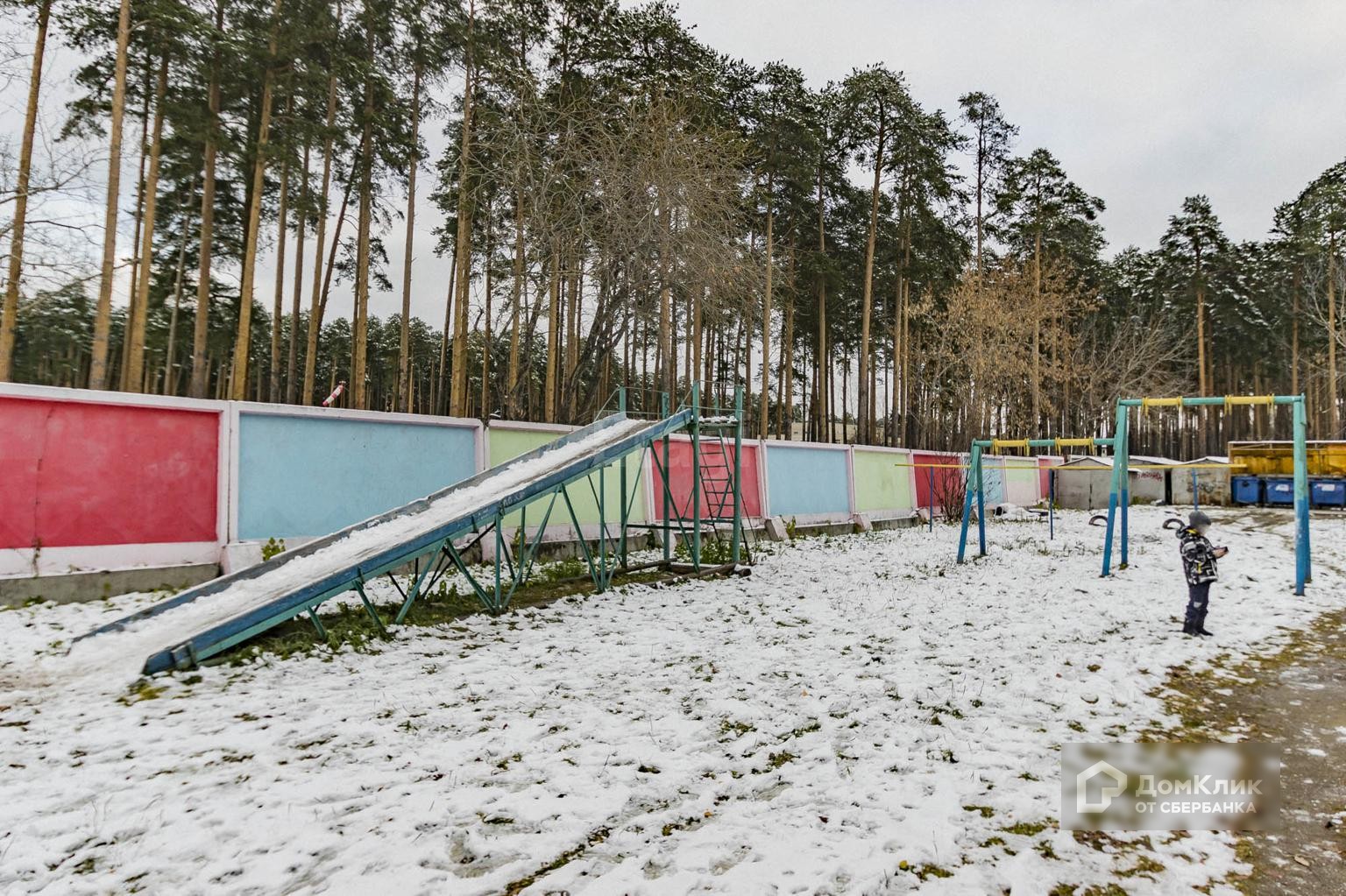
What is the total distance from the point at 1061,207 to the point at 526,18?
26844mm

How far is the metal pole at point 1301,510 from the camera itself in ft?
26.9

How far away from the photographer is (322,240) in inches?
737

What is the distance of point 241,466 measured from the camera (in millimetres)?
7723

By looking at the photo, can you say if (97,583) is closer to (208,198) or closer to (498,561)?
(498,561)

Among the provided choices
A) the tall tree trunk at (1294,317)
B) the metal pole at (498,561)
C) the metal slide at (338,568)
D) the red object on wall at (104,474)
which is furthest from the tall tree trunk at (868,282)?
the tall tree trunk at (1294,317)

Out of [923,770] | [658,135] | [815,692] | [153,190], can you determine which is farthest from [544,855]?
[153,190]

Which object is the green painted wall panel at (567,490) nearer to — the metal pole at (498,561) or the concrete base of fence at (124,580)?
the concrete base of fence at (124,580)

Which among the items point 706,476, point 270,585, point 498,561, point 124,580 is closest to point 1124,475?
point 706,476

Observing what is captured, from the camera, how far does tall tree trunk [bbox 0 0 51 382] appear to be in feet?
33.7

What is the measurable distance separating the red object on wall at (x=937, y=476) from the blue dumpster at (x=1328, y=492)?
12364mm

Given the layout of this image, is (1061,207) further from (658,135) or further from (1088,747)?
(1088,747)

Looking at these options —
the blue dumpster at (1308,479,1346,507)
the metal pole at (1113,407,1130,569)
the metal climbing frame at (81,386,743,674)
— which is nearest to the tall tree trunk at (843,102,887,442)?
the blue dumpster at (1308,479,1346,507)

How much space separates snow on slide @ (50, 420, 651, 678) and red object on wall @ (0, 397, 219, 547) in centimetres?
205

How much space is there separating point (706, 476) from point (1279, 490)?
76.7 feet
